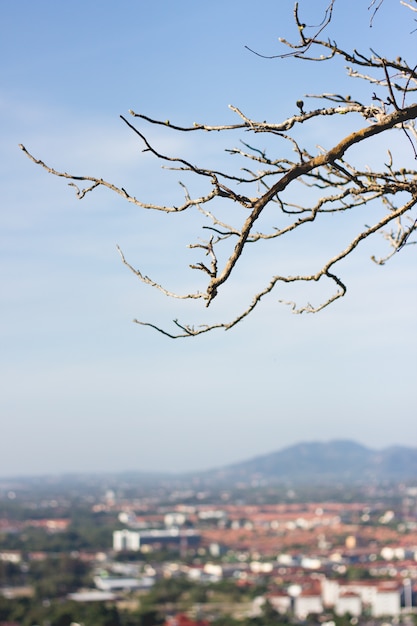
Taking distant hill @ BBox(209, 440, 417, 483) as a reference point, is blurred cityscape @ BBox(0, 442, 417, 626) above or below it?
below

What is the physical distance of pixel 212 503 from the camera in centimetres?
7781

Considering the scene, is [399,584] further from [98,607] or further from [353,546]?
[353,546]

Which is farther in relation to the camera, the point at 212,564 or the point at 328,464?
the point at 328,464

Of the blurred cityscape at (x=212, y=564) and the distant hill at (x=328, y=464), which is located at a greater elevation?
the distant hill at (x=328, y=464)

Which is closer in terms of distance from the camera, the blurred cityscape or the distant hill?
the blurred cityscape

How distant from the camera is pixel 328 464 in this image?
16575 centimetres

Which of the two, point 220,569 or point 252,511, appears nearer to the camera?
point 220,569

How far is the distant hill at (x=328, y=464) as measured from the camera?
14406 cm

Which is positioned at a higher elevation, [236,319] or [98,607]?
[236,319]

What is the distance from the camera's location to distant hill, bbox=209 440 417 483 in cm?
14406

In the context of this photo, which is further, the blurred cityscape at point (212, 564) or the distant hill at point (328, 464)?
the distant hill at point (328, 464)

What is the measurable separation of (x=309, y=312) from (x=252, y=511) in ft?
218

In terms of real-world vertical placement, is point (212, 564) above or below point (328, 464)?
below

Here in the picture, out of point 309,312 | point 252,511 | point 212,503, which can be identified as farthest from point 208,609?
point 212,503
